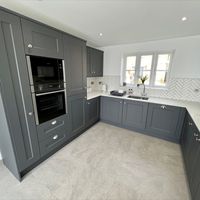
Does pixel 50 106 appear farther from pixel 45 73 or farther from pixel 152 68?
pixel 152 68

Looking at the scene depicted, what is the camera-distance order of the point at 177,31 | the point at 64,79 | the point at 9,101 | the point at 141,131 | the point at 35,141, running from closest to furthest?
the point at 9,101
the point at 35,141
the point at 64,79
the point at 177,31
the point at 141,131

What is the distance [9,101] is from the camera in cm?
137

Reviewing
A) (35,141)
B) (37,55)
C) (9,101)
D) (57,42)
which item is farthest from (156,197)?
(57,42)

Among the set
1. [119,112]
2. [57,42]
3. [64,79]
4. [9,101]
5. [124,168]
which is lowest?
[124,168]

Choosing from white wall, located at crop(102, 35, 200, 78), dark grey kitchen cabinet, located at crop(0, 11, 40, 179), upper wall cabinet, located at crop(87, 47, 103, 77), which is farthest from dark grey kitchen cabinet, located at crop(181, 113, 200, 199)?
upper wall cabinet, located at crop(87, 47, 103, 77)

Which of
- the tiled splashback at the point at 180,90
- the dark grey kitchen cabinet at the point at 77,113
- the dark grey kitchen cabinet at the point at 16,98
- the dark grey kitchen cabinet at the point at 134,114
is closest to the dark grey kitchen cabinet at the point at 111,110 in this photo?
the dark grey kitchen cabinet at the point at 134,114

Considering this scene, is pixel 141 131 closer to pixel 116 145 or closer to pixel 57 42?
pixel 116 145

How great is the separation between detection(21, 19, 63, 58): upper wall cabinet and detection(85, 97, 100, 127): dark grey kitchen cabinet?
1379 millimetres

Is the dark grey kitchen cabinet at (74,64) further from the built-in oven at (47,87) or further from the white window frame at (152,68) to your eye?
the white window frame at (152,68)

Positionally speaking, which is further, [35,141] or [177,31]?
[177,31]

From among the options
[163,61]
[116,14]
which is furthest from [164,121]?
[116,14]

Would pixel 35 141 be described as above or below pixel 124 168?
above

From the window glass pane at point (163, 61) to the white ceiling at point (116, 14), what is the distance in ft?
2.30

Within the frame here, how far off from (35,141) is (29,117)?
0.42 meters
